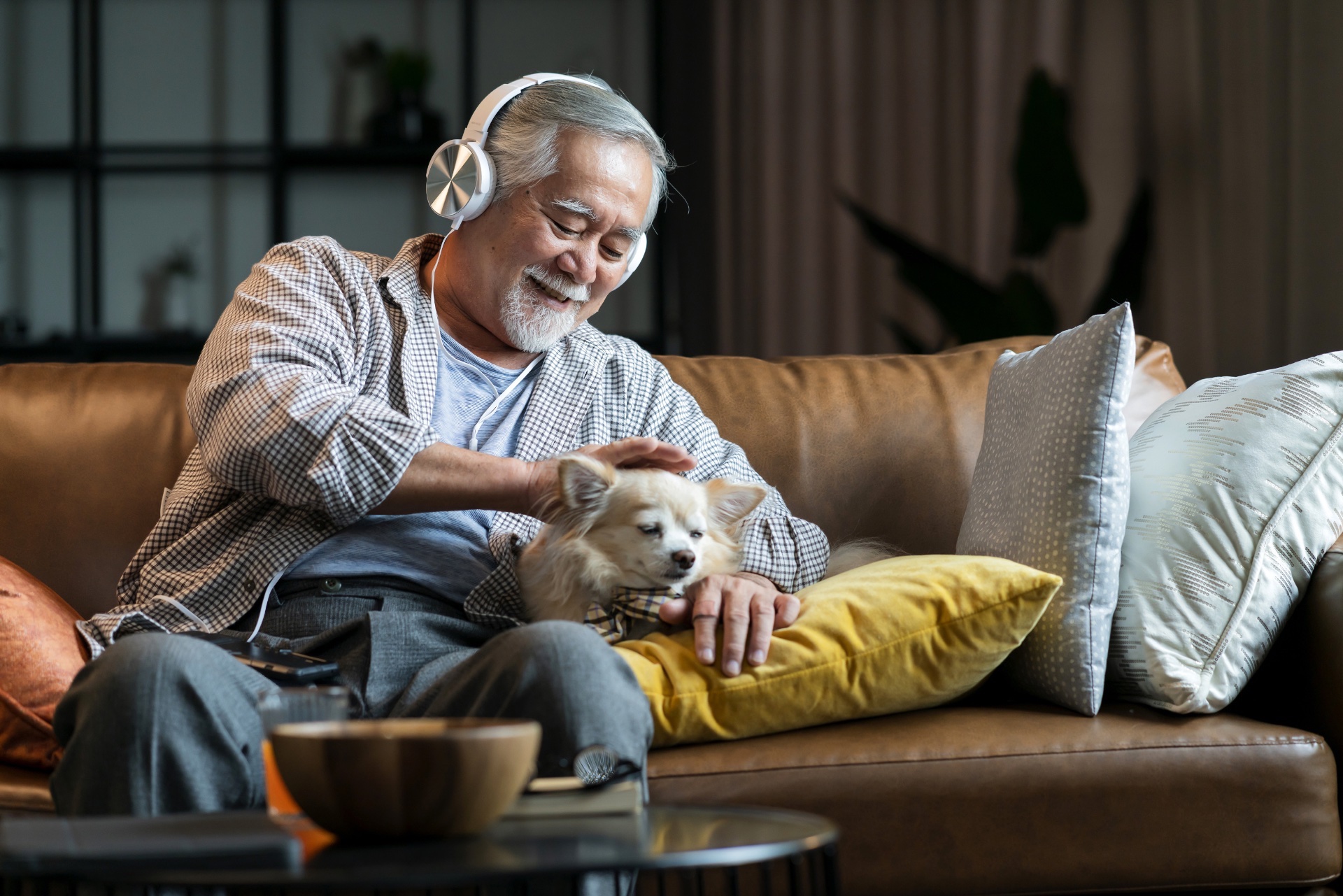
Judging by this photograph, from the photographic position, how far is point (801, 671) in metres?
1.39

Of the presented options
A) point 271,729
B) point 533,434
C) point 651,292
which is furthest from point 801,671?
point 651,292

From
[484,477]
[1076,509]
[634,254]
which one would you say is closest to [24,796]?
[484,477]

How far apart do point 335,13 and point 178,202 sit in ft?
2.69

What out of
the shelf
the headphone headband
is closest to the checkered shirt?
the headphone headband

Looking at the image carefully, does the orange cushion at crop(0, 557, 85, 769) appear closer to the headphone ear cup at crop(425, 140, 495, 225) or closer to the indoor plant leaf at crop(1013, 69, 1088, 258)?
the headphone ear cup at crop(425, 140, 495, 225)

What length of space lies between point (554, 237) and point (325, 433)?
54cm

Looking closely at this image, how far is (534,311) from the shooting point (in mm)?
1810

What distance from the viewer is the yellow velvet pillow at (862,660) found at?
4.56 ft

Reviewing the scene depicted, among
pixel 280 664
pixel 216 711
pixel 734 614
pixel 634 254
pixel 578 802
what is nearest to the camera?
pixel 578 802

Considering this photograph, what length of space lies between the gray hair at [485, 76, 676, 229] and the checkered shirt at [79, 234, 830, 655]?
0.74 feet

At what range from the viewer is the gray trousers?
1050mm

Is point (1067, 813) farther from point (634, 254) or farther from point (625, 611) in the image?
point (634, 254)

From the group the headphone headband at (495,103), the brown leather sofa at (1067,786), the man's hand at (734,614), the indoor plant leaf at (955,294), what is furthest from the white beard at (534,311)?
the indoor plant leaf at (955,294)

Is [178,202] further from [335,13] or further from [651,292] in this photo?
[651,292]
